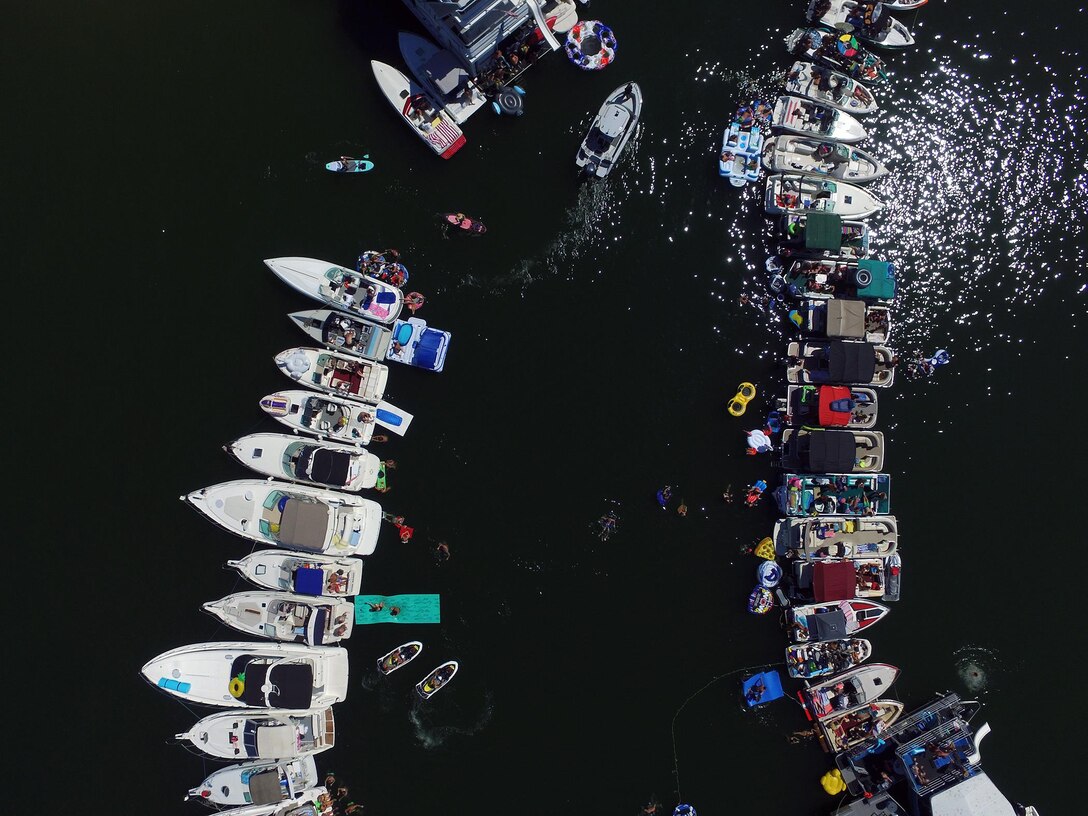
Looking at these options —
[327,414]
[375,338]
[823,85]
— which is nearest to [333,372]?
[327,414]

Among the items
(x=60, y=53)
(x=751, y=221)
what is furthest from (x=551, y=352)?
(x=60, y=53)

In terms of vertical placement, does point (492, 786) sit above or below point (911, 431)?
below

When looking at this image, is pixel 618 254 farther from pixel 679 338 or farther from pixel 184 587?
pixel 184 587

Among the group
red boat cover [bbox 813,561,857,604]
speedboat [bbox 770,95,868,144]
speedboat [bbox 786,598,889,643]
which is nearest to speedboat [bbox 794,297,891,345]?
speedboat [bbox 770,95,868,144]

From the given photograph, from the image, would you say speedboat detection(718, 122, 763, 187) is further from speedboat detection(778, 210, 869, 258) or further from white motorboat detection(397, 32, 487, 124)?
white motorboat detection(397, 32, 487, 124)

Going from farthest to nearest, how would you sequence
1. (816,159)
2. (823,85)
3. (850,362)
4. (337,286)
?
(816,159) → (823,85) → (850,362) → (337,286)

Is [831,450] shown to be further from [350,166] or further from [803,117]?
[350,166]
